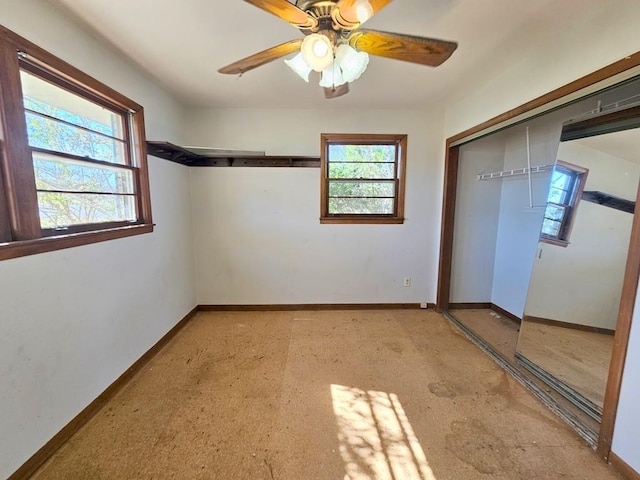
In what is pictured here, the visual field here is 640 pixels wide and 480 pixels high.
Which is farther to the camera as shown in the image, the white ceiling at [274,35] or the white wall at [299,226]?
the white wall at [299,226]

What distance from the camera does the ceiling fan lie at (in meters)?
1.05

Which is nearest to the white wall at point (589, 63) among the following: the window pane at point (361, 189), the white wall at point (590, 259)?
the white wall at point (590, 259)

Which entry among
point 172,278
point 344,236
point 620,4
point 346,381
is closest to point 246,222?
point 172,278

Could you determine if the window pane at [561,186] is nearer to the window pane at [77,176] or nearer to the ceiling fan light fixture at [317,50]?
the ceiling fan light fixture at [317,50]

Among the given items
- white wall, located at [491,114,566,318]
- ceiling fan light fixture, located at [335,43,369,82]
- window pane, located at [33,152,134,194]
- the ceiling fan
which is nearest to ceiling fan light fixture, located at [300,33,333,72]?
the ceiling fan

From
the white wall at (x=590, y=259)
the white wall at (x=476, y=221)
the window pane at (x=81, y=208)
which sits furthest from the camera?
the white wall at (x=476, y=221)

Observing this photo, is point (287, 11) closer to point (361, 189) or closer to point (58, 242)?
point (58, 242)

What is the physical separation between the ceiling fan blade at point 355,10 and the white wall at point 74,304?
1563mm

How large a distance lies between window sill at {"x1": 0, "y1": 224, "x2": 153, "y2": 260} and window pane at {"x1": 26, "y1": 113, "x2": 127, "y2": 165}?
0.50 metres

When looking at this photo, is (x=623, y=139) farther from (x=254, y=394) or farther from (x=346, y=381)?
(x=254, y=394)

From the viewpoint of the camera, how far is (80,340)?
163 cm

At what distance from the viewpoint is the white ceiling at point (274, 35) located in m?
1.43

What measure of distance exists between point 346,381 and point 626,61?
247 centimetres

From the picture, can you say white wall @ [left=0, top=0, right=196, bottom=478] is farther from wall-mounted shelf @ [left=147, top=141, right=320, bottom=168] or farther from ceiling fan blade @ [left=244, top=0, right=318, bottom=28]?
ceiling fan blade @ [left=244, top=0, right=318, bottom=28]
